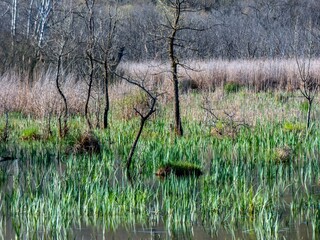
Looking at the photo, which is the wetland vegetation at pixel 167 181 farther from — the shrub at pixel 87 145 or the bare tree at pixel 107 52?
the bare tree at pixel 107 52

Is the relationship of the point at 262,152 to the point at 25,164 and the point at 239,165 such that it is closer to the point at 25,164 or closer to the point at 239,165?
the point at 239,165

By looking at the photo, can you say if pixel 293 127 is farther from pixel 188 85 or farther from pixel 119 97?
pixel 188 85

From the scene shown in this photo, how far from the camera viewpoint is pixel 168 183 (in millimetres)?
7277

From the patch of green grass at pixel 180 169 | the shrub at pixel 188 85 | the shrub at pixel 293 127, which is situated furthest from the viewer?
the shrub at pixel 188 85

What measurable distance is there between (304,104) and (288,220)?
9.60 meters

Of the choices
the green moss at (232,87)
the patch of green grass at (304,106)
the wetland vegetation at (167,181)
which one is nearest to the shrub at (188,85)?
the green moss at (232,87)

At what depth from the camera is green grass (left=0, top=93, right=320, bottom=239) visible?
6258 millimetres

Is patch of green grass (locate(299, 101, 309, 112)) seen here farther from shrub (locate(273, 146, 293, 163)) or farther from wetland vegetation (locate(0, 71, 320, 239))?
shrub (locate(273, 146, 293, 163))

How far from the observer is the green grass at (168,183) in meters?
6.26

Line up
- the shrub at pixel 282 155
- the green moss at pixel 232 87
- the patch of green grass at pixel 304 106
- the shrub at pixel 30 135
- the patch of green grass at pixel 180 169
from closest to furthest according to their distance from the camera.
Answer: the patch of green grass at pixel 180 169 < the shrub at pixel 282 155 < the shrub at pixel 30 135 < the patch of green grass at pixel 304 106 < the green moss at pixel 232 87

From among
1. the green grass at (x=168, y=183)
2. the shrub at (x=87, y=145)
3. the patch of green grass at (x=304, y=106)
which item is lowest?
the green grass at (x=168, y=183)

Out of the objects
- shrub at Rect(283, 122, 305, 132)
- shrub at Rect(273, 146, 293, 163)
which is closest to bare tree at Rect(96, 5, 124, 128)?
shrub at Rect(273, 146, 293, 163)

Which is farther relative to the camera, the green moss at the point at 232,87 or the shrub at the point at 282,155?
the green moss at the point at 232,87

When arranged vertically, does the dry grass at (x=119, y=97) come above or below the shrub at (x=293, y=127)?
above
